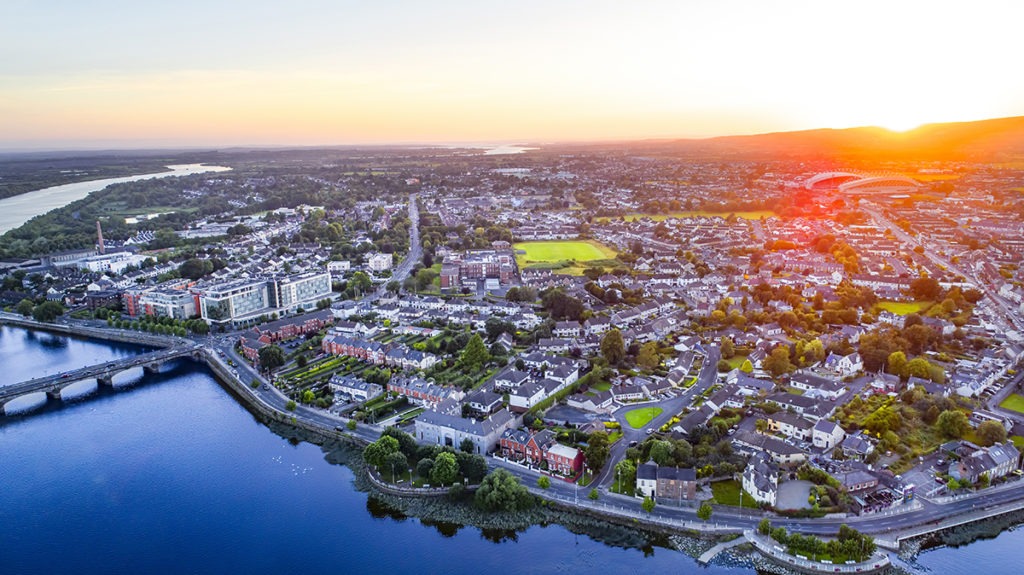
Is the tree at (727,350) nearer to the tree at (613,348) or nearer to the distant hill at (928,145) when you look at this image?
the tree at (613,348)

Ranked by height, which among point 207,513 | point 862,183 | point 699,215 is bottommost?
point 207,513

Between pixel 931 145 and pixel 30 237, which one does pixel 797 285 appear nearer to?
pixel 30 237

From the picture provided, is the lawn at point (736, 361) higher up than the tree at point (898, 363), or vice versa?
the tree at point (898, 363)

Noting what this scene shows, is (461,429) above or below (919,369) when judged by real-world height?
below

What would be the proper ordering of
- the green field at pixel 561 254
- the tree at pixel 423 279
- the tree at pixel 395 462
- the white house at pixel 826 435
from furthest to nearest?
the green field at pixel 561 254 → the tree at pixel 423 279 → the white house at pixel 826 435 → the tree at pixel 395 462

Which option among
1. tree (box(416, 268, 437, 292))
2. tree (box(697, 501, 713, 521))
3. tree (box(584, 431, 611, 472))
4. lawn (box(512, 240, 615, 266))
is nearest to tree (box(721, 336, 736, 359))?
tree (box(584, 431, 611, 472))

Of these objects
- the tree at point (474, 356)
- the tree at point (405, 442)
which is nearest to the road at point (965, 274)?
the tree at point (474, 356)

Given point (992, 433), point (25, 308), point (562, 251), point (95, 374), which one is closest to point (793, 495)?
point (992, 433)

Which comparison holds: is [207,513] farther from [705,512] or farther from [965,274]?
[965,274]
